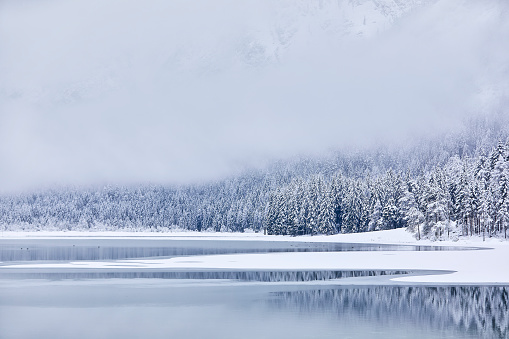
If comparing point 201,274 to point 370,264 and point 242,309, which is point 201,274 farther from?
point 242,309

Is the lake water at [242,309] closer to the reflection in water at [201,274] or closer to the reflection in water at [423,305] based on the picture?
the reflection in water at [423,305]

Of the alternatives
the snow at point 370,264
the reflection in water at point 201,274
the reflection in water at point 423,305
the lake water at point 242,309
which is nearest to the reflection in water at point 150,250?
the snow at point 370,264

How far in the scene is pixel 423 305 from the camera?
4809 centimetres

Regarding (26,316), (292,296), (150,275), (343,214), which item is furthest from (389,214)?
(26,316)

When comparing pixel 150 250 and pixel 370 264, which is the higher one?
pixel 370 264

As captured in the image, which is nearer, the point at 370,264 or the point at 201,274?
the point at 201,274

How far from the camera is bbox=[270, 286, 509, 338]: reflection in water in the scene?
42094 millimetres

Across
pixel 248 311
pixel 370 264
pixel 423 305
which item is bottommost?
pixel 248 311

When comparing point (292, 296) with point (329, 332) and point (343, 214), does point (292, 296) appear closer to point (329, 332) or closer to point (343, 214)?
point (329, 332)

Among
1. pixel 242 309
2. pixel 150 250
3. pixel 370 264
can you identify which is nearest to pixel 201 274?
pixel 370 264

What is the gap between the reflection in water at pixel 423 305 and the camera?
42.1 metres

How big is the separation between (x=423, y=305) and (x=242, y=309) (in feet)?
36.2

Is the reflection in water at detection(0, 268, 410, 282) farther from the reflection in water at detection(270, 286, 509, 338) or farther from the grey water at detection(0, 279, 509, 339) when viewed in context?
the reflection in water at detection(270, 286, 509, 338)

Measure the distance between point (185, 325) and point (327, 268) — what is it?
35.4m
